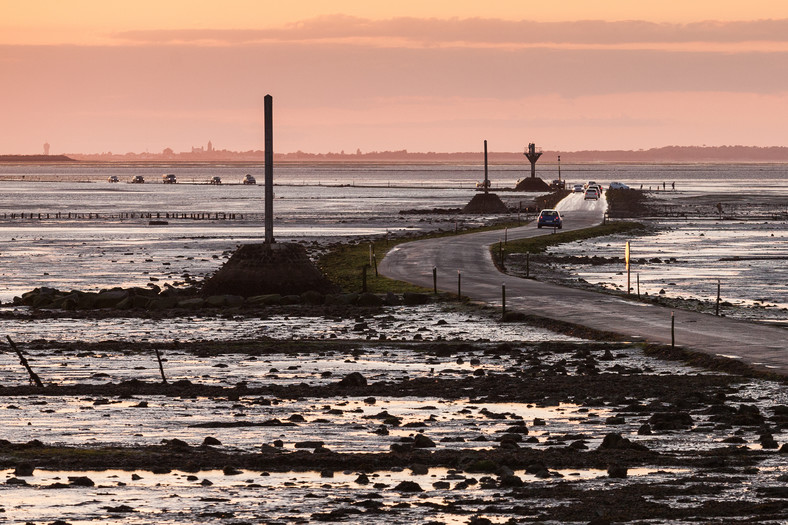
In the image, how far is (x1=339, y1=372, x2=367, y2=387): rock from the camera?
32.0 metres

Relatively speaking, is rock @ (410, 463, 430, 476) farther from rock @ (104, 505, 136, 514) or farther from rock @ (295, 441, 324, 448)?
rock @ (104, 505, 136, 514)

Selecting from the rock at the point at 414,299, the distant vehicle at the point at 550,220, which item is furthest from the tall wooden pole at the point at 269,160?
the distant vehicle at the point at 550,220

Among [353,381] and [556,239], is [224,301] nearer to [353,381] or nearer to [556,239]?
[353,381]

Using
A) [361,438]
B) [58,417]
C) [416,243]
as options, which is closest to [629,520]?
[361,438]

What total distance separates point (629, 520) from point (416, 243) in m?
63.3

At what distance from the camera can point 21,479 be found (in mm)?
21625

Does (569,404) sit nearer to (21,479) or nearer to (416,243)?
(21,479)

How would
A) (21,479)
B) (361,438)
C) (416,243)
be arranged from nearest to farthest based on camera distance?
(21,479) < (361,438) < (416,243)

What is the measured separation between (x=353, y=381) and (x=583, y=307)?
17.2m

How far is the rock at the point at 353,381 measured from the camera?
32.0 m

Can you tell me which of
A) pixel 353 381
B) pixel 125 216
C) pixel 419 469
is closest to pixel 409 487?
pixel 419 469

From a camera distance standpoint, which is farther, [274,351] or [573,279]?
[573,279]

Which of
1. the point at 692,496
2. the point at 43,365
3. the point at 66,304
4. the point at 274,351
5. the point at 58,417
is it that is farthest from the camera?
the point at 66,304

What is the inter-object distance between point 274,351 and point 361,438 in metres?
14.1
